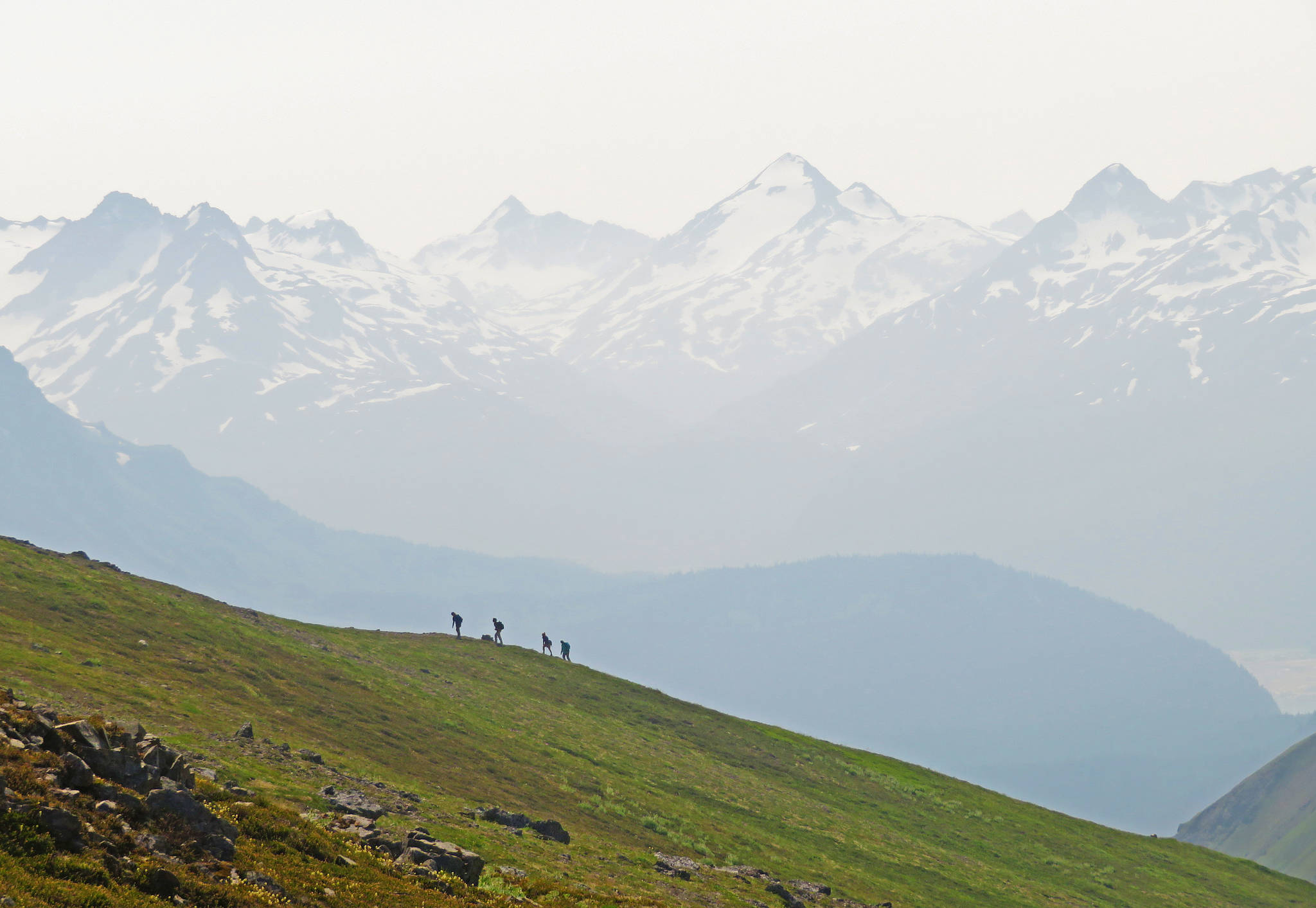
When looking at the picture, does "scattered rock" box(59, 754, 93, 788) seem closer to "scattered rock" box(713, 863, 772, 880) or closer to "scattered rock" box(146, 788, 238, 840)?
"scattered rock" box(146, 788, 238, 840)

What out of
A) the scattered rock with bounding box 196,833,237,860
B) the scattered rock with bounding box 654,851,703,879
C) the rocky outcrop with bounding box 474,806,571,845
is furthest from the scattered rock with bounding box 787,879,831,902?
the scattered rock with bounding box 196,833,237,860

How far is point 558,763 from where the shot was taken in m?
64.3

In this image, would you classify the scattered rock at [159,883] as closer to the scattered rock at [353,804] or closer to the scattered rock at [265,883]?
the scattered rock at [265,883]

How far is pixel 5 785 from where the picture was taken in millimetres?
22891

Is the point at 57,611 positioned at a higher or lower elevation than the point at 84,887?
higher

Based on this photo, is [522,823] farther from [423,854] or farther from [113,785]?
[113,785]

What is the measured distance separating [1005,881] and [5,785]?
6077 cm

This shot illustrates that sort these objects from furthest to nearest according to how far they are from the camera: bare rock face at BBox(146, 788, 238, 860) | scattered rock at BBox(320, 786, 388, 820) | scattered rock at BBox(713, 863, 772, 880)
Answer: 1. scattered rock at BBox(713, 863, 772, 880)
2. scattered rock at BBox(320, 786, 388, 820)
3. bare rock face at BBox(146, 788, 238, 860)

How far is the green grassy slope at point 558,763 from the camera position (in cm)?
4338

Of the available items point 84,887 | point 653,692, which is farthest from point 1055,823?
point 84,887

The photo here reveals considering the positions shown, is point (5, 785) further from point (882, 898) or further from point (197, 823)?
point (882, 898)

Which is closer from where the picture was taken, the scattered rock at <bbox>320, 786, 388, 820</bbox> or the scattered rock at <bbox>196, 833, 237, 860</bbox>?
the scattered rock at <bbox>196, 833, 237, 860</bbox>

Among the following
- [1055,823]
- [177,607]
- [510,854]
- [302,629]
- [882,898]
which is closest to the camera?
[510,854]

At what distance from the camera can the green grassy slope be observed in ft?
142
